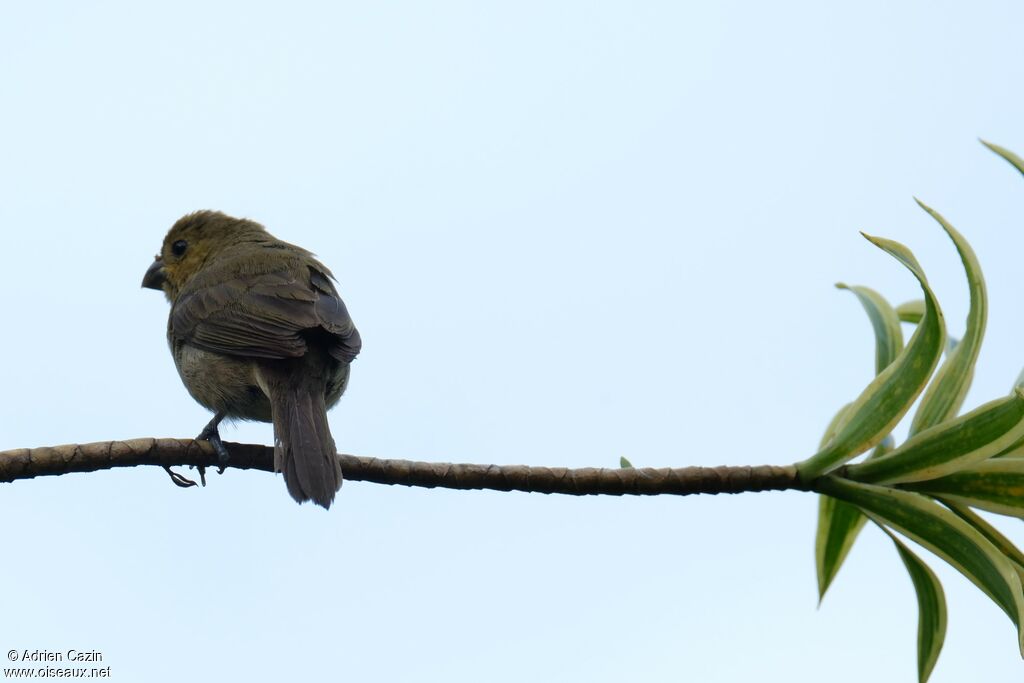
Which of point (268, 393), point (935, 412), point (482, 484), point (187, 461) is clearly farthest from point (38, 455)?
point (935, 412)

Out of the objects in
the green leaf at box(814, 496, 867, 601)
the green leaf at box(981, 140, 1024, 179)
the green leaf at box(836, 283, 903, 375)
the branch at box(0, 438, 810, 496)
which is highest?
the green leaf at box(981, 140, 1024, 179)

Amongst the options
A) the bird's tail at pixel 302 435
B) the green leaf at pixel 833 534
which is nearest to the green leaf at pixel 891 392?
the green leaf at pixel 833 534

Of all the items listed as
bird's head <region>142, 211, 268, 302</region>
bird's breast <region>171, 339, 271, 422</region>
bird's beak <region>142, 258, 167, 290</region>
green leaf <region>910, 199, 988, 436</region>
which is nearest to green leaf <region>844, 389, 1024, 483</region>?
green leaf <region>910, 199, 988, 436</region>

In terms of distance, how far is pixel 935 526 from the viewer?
3.09 m

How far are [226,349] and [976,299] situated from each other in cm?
308

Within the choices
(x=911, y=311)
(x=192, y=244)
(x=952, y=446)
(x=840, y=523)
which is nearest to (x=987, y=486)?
(x=952, y=446)

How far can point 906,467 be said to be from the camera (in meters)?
3.09

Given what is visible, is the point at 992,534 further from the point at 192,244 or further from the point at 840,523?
the point at 192,244

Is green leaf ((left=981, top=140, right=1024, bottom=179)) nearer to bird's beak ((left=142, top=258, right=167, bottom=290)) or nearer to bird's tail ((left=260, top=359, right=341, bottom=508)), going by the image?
bird's tail ((left=260, top=359, right=341, bottom=508))

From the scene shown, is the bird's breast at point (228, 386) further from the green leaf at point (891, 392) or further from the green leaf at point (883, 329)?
the green leaf at point (891, 392)

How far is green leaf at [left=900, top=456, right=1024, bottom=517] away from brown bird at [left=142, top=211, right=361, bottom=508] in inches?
72.5

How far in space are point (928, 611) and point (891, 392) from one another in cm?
75

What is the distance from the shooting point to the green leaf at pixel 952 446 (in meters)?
2.98

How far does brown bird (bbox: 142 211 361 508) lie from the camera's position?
12.7 ft
